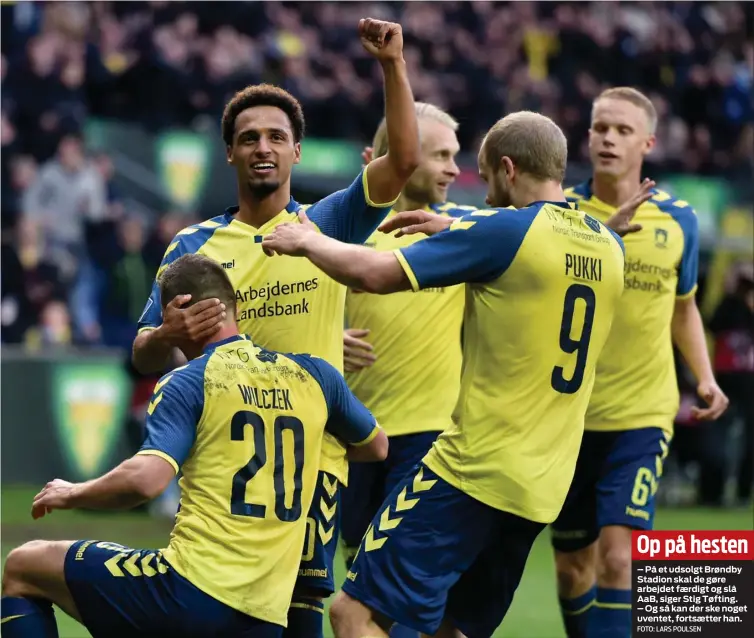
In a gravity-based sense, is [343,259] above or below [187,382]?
above

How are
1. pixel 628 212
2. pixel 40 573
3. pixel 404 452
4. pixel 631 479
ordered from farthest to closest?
1. pixel 631 479
2. pixel 404 452
3. pixel 628 212
4. pixel 40 573

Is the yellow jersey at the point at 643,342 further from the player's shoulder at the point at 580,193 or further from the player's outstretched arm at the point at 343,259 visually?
the player's outstretched arm at the point at 343,259

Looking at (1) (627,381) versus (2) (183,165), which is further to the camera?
(2) (183,165)

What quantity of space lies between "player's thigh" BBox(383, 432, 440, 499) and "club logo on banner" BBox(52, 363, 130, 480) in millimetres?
7848

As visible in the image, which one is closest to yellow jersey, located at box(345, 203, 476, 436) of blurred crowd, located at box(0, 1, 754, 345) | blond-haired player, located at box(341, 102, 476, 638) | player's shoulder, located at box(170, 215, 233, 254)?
blond-haired player, located at box(341, 102, 476, 638)

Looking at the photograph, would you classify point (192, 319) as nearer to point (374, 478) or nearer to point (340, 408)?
point (340, 408)

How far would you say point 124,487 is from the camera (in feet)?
15.6

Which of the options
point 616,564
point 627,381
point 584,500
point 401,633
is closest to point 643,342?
point 627,381

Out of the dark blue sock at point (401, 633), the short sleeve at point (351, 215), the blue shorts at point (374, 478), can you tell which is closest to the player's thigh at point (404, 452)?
the blue shorts at point (374, 478)

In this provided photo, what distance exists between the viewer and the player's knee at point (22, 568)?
5.05 metres

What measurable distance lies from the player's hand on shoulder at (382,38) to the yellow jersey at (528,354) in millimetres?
694

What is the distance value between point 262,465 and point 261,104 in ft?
5.90

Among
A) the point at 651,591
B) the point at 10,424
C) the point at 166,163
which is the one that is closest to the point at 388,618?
the point at 651,591

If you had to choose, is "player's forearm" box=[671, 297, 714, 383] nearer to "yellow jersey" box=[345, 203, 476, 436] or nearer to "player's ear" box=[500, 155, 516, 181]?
"yellow jersey" box=[345, 203, 476, 436]
